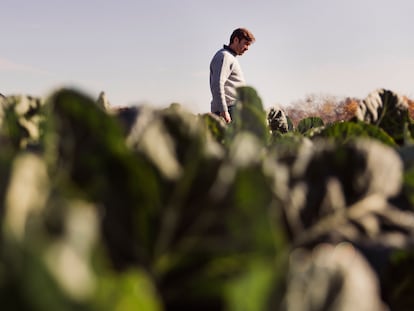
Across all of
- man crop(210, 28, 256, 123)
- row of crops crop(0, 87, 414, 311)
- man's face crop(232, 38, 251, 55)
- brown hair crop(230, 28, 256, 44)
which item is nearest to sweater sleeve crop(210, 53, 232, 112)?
man crop(210, 28, 256, 123)

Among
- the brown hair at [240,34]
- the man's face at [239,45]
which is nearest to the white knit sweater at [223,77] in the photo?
the man's face at [239,45]

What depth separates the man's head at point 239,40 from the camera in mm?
10633

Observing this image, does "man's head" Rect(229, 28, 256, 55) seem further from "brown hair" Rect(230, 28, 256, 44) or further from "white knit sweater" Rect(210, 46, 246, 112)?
"white knit sweater" Rect(210, 46, 246, 112)

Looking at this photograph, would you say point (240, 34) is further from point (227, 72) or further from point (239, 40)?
point (227, 72)

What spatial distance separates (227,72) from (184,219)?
9.51 meters

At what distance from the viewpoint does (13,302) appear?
0.44 m

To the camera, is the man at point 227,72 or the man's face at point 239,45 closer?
the man at point 227,72

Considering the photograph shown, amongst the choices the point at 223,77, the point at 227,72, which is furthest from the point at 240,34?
the point at 223,77

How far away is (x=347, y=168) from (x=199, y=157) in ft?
0.82

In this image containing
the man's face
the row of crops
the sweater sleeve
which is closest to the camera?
the row of crops

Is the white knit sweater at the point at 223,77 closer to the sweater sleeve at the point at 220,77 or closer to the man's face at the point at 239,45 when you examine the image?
the sweater sleeve at the point at 220,77

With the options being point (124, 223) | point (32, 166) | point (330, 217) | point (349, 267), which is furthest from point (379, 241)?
point (32, 166)

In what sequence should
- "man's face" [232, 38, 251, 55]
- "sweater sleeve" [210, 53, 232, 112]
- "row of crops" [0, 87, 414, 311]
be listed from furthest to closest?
"man's face" [232, 38, 251, 55], "sweater sleeve" [210, 53, 232, 112], "row of crops" [0, 87, 414, 311]

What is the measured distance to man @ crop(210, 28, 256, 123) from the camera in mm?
9898
